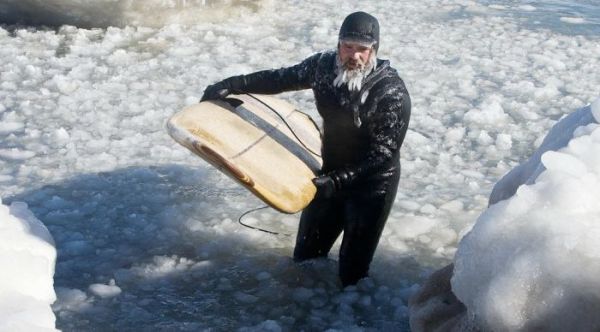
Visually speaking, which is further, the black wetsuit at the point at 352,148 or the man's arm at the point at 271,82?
the man's arm at the point at 271,82

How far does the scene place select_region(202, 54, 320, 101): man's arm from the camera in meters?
4.06

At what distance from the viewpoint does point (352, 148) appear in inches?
155

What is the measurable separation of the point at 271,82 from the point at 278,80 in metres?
0.06

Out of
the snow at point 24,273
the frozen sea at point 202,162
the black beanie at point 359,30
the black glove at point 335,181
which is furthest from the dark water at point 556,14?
the snow at point 24,273

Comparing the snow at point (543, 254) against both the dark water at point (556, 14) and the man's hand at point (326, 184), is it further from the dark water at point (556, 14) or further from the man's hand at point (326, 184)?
the dark water at point (556, 14)

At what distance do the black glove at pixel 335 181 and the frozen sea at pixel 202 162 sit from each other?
2.31ft

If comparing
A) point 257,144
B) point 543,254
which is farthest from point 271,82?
point 543,254

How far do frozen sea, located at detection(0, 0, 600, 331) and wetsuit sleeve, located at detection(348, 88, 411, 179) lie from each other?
82 cm

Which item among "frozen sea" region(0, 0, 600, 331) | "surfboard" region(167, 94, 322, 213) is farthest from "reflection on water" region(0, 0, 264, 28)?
"surfboard" region(167, 94, 322, 213)

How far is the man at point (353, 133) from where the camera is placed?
12.3ft

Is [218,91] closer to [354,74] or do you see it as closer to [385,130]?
[354,74]

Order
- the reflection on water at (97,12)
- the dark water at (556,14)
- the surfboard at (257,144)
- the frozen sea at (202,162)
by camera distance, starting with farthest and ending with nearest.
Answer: the dark water at (556,14) → the reflection on water at (97,12) → the frozen sea at (202,162) → the surfboard at (257,144)

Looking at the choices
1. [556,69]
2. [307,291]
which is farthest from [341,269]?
[556,69]

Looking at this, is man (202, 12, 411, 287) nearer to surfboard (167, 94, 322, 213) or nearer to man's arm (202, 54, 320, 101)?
man's arm (202, 54, 320, 101)
